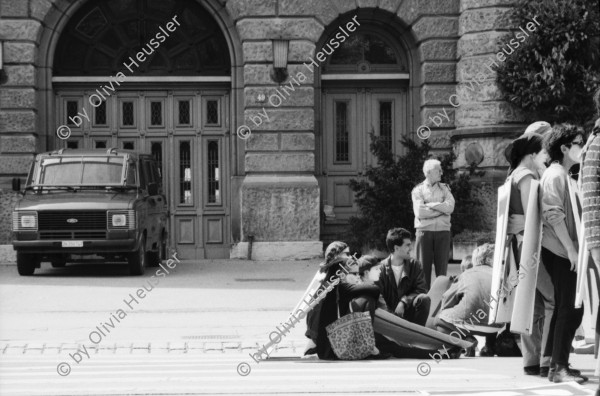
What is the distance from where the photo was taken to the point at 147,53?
24328 mm

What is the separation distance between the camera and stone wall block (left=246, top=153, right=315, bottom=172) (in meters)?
23.6

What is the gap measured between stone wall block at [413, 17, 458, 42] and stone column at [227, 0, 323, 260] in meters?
1.94

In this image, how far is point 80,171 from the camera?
2027cm

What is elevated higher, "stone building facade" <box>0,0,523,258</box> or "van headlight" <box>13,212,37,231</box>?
"stone building facade" <box>0,0,523,258</box>

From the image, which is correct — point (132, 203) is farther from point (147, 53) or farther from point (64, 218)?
point (147, 53)

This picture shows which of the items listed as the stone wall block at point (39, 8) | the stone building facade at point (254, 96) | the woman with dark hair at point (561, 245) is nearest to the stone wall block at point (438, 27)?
the stone building facade at point (254, 96)

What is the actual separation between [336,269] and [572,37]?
12153 millimetres

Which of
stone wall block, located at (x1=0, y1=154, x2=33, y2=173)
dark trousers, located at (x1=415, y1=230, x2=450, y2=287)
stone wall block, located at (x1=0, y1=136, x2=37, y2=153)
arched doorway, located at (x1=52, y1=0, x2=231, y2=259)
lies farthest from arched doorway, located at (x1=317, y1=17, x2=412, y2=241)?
dark trousers, located at (x1=415, y1=230, x2=450, y2=287)

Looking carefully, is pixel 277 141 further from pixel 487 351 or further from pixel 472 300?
pixel 487 351

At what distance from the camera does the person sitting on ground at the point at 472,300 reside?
11438 mm

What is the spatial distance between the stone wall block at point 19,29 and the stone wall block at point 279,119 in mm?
4145

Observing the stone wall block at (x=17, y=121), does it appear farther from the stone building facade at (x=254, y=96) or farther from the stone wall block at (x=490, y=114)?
the stone wall block at (x=490, y=114)

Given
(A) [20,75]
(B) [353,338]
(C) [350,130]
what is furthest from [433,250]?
(A) [20,75]

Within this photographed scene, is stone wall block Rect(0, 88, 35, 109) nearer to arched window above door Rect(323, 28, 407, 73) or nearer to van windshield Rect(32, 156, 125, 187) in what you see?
van windshield Rect(32, 156, 125, 187)
